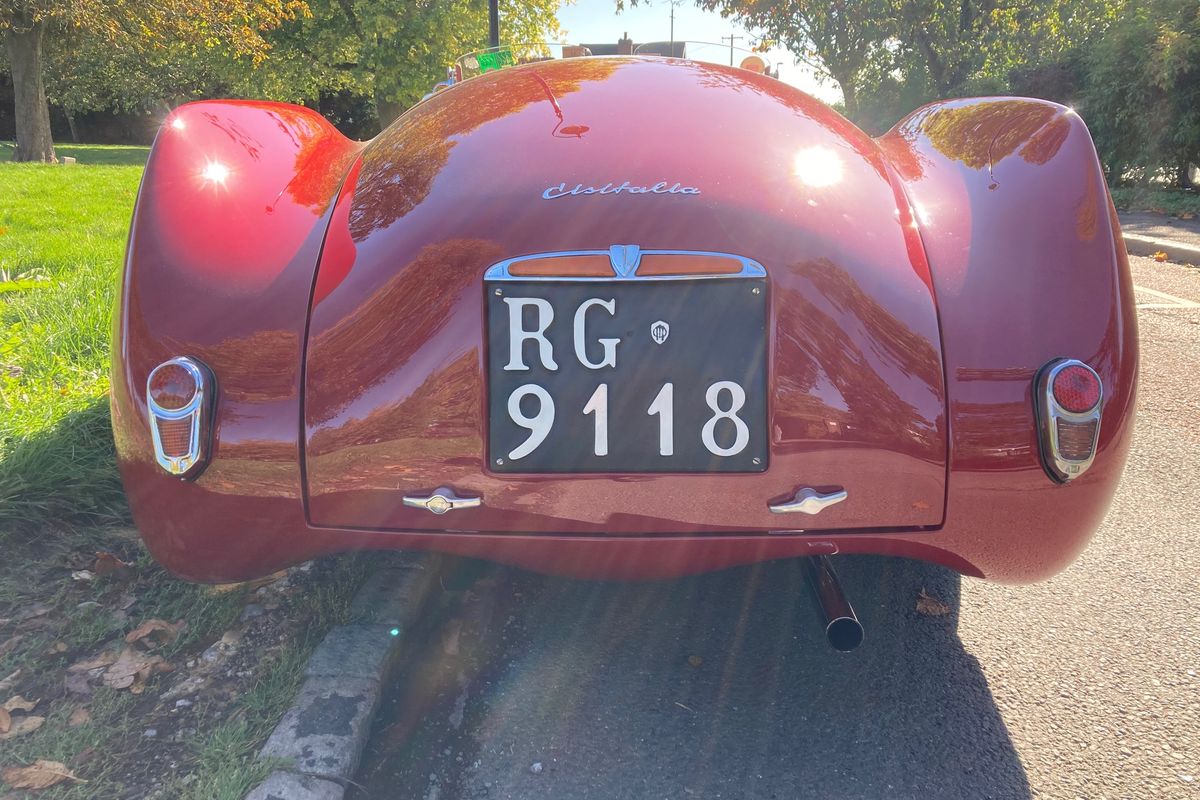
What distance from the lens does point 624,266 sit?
1507mm

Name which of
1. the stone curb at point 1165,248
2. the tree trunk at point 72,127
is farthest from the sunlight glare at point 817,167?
the tree trunk at point 72,127

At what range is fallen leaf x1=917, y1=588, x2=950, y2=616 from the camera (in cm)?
224

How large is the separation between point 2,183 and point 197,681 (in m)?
10.8

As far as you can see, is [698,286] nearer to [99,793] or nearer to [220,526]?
[220,526]

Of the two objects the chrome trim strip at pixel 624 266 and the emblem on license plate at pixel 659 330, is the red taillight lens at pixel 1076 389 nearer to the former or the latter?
the chrome trim strip at pixel 624 266

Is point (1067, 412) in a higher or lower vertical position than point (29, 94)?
lower

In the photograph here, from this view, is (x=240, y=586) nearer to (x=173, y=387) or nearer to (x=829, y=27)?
(x=173, y=387)

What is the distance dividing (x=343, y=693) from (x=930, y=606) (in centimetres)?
153

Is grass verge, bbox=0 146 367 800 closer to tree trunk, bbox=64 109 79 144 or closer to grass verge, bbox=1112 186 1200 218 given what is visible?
grass verge, bbox=1112 186 1200 218

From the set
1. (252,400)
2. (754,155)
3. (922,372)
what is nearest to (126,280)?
(252,400)

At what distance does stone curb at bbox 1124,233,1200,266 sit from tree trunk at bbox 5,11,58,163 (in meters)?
19.3

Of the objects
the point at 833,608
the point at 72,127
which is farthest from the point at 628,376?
the point at 72,127

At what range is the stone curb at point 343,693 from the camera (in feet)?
5.04

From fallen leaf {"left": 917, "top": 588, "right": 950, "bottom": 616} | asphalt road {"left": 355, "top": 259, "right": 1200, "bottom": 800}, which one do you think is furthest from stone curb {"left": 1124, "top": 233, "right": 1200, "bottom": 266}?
fallen leaf {"left": 917, "top": 588, "right": 950, "bottom": 616}
